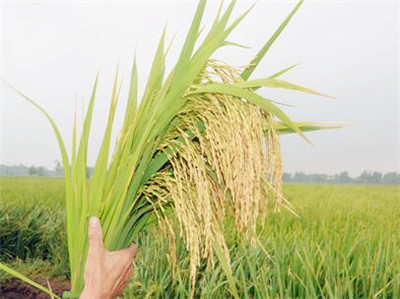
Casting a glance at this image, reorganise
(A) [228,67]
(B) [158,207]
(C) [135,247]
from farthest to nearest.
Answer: (C) [135,247] → (B) [158,207] → (A) [228,67]

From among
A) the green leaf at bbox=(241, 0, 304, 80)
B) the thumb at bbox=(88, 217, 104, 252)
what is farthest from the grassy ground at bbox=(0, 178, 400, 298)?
the green leaf at bbox=(241, 0, 304, 80)

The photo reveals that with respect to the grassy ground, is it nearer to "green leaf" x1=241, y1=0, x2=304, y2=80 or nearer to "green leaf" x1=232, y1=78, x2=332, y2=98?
"green leaf" x1=232, y1=78, x2=332, y2=98

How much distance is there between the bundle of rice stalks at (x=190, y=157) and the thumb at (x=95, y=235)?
40 millimetres

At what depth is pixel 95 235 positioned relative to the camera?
220 centimetres

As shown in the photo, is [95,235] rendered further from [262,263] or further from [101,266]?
[262,263]

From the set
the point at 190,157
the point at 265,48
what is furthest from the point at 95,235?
the point at 265,48

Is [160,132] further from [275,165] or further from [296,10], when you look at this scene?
[296,10]

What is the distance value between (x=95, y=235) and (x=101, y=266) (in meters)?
0.14

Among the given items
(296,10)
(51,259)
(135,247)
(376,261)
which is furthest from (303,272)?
(51,259)

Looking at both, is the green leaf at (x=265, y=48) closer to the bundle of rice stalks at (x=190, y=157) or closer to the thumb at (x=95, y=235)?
the bundle of rice stalks at (x=190, y=157)

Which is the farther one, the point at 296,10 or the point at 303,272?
the point at 303,272

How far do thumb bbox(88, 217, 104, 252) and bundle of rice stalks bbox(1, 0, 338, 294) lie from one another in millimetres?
40

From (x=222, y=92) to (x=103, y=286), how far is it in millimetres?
991

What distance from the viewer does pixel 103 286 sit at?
2.27m
